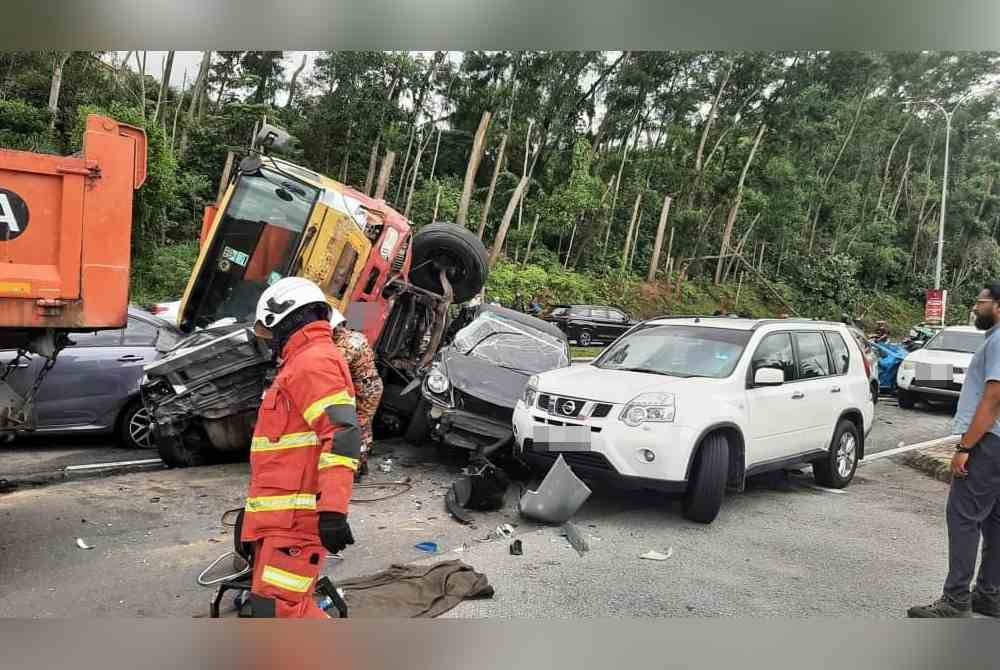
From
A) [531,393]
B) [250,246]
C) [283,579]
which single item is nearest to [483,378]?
[531,393]

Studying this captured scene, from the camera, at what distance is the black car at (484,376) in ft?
17.5

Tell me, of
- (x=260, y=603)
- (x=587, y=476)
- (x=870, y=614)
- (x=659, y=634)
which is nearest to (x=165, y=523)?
(x=260, y=603)

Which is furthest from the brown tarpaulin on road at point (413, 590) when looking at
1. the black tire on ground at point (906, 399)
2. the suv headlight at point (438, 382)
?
the black tire on ground at point (906, 399)

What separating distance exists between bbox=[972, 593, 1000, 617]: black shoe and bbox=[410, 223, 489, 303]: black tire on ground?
4132 mm

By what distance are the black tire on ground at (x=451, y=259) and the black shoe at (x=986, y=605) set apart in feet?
13.6

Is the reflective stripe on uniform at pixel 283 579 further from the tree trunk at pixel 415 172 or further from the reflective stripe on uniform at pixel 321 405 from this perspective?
the tree trunk at pixel 415 172

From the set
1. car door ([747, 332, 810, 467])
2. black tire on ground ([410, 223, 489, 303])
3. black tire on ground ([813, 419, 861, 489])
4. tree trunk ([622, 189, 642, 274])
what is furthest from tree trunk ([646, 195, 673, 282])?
black tire on ground ([813, 419, 861, 489])

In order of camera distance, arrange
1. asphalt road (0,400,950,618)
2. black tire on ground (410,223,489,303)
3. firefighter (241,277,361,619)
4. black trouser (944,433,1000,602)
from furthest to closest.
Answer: black tire on ground (410,223,489,303) → asphalt road (0,400,950,618) → black trouser (944,433,1000,602) → firefighter (241,277,361,619)

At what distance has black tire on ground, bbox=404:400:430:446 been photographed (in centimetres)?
594

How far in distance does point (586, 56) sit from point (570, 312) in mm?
2141

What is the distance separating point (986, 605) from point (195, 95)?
5656mm

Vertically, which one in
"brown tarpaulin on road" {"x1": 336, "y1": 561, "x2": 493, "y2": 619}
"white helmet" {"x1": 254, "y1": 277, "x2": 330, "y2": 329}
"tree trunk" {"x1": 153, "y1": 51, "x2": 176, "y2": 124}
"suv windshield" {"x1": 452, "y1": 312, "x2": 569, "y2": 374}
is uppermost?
"tree trunk" {"x1": 153, "y1": 51, "x2": 176, "y2": 124}

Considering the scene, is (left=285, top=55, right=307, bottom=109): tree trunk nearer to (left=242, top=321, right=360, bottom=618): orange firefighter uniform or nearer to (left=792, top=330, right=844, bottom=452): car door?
(left=242, top=321, right=360, bottom=618): orange firefighter uniform
